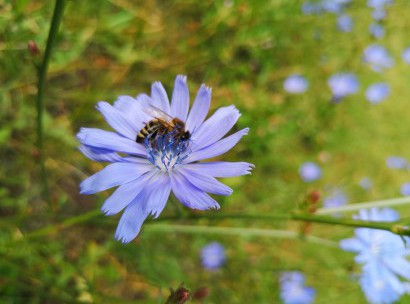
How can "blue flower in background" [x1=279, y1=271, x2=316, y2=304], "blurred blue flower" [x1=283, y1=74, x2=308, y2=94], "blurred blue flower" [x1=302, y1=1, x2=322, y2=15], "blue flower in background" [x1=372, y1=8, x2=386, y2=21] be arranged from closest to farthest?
"blue flower in background" [x1=279, y1=271, x2=316, y2=304] < "blue flower in background" [x1=372, y1=8, x2=386, y2=21] < "blurred blue flower" [x1=302, y1=1, x2=322, y2=15] < "blurred blue flower" [x1=283, y1=74, x2=308, y2=94]

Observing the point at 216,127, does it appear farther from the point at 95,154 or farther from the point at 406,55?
the point at 406,55

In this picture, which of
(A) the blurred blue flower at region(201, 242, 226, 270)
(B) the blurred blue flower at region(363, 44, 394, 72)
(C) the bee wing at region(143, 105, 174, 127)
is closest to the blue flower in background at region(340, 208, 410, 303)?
(C) the bee wing at region(143, 105, 174, 127)

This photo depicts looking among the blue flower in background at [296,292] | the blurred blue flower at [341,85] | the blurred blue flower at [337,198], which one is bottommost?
the blue flower in background at [296,292]

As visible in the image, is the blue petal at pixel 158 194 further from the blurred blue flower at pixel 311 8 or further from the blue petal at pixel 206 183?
the blurred blue flower at pixel 311 8

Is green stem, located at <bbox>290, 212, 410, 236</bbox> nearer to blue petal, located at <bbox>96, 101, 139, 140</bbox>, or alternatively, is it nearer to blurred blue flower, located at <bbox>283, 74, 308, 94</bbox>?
blue petal, located at <bbox>96, 101, 139, 140</bbox>

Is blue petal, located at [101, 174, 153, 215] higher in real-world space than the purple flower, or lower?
lower

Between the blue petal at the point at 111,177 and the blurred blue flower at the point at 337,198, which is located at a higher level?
the blurred blue flower at the point at 337,198

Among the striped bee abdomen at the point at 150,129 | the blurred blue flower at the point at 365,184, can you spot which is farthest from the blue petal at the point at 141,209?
the blurred blue flower at the point at 365,184
